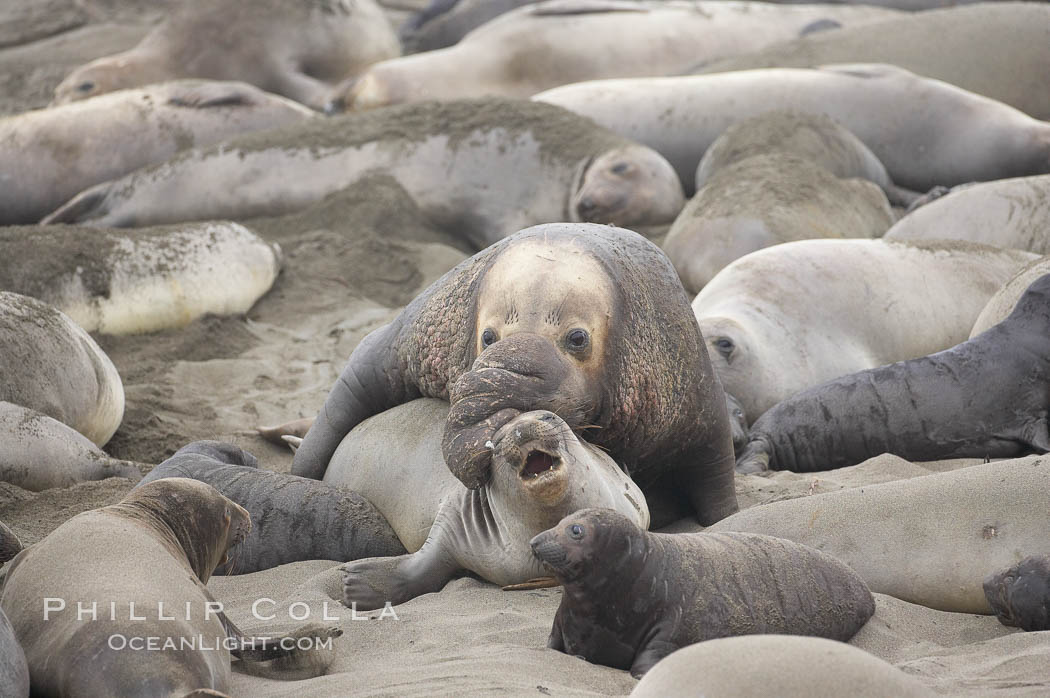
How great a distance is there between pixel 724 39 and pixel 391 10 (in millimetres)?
4939

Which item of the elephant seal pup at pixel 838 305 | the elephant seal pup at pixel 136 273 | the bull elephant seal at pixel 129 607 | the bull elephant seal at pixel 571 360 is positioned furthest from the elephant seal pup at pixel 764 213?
the bull elephant seal at pixel 129 607

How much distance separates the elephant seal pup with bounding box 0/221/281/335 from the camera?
6828mm

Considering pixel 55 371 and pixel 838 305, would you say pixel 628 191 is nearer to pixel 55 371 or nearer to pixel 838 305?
pixel 838 305

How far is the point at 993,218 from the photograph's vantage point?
24.0 feet

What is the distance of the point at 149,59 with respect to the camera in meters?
11.5

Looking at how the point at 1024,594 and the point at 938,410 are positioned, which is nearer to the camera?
the point at 1024,594

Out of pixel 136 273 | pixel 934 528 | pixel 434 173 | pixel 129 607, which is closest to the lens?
pixel 129 607

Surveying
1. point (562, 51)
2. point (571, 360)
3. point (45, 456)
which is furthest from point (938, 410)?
point (562, 51)

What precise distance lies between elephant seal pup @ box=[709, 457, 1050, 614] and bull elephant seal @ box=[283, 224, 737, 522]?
46cm

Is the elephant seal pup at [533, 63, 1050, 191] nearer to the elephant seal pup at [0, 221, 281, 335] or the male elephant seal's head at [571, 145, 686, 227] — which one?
the male elephant seal's head at [571, 145, 686, 227]

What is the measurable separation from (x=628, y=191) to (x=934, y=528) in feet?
15.8

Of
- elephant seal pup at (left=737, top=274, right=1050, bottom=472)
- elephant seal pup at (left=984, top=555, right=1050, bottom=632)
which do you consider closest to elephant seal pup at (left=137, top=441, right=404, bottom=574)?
elephant seal pup at (left=737, top=274, right=1050, bottom=472)

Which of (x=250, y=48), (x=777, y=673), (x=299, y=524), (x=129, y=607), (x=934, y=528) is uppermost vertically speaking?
(x=777, y=673)

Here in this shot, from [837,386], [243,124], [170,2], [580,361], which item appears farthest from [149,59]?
[580,361]
